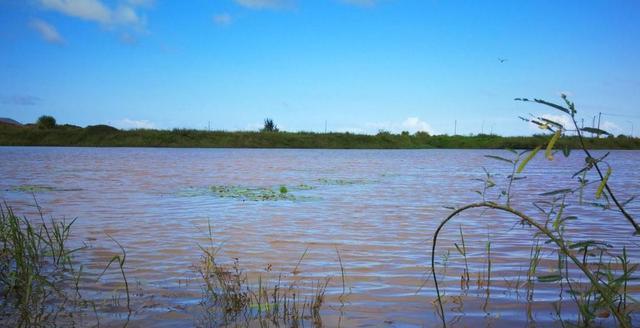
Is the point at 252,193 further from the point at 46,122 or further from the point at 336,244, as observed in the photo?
the point at 46,122

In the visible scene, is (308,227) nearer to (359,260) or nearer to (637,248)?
(359,260)

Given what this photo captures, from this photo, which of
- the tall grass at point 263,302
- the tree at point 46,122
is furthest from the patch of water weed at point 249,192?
the tree at point 46,122

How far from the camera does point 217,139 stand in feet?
267

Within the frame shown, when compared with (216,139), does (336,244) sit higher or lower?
→ lower

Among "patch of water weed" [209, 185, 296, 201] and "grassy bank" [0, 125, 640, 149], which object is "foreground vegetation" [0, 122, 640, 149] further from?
"patch of water weed" [209, 185, 296, 201]

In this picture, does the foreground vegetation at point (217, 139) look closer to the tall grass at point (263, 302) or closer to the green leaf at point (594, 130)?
the tall grass at point (263, 302)

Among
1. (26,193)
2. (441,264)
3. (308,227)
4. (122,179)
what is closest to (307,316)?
(441,264)

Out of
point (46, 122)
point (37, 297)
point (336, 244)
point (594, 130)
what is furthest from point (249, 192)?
point (46, 122)

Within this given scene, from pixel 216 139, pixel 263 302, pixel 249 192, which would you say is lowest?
pixel 249 192

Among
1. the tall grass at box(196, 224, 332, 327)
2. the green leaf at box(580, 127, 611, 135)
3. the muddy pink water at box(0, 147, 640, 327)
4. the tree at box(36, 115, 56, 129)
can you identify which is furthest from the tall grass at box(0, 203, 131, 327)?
the tree at box(36, 115, 56, 129)

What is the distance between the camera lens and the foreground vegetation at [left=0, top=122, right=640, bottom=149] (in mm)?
78000

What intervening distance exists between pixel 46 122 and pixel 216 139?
27009 mm

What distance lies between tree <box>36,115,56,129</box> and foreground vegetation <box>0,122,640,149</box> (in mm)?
211

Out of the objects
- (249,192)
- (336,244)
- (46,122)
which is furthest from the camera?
(46,122)
